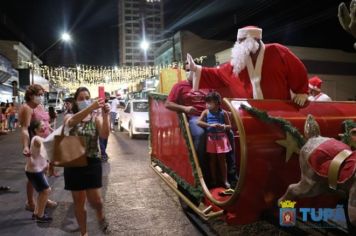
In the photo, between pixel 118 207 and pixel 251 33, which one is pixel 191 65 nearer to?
pixel 251 33

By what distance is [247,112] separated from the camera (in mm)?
3266

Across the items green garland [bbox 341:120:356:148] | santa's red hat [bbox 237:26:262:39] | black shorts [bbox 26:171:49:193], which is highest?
santa's red hat [bbox 237:26:262:39]

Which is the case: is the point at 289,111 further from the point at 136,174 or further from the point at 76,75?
the point at 76,75

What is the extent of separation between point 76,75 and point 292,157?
35.8m

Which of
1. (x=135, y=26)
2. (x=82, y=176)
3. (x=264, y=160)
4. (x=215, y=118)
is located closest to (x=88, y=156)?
(x=82, y=176)

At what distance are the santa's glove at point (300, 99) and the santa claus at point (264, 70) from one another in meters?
0.05

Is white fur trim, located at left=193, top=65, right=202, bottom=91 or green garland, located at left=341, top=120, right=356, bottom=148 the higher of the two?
white fur trim, located at left=193, top=65, right=202, bottom=91

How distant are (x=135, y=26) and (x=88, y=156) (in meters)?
108

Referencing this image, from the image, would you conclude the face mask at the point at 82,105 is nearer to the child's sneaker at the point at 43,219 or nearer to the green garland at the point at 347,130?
the child's sneaker at the point at 43,219

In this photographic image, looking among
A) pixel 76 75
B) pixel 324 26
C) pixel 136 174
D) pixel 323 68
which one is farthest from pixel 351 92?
pixel 76 75

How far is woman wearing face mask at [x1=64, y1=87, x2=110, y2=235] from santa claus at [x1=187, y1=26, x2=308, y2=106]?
67.4 inches

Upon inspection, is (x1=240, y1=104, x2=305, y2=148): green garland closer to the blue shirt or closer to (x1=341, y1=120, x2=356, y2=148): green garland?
(x1=341, y1=120, x2=356, y2=148): green garland

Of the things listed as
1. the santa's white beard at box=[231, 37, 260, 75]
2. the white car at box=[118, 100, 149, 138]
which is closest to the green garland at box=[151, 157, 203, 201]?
the santa's white beard at box=[231, 37, 260, 75]

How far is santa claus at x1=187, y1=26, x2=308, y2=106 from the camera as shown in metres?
4.21
